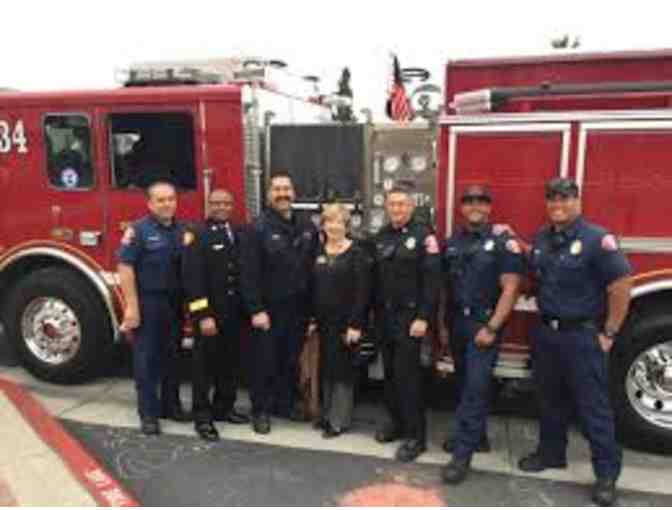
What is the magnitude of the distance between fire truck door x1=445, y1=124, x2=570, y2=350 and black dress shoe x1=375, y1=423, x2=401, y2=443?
992 mm

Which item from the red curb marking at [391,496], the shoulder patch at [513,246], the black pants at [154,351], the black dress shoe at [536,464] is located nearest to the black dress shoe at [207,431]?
the black pants at [154,351]

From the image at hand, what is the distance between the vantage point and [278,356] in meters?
5.65

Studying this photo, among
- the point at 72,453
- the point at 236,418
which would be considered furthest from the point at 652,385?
the point at 72,453

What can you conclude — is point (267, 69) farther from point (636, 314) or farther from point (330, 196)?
point (636, 314)

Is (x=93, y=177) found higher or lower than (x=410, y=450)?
→ higher

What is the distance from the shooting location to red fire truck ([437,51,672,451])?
5.01 meters

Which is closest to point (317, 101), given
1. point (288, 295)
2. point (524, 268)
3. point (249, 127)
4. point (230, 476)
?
point (249, 127)

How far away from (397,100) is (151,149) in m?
2.31

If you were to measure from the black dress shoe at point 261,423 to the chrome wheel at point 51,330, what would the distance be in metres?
1.81

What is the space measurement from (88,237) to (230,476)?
2.51 metres

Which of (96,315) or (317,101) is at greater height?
(317,101)

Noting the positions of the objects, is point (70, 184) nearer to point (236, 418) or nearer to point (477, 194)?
point (236, 418)

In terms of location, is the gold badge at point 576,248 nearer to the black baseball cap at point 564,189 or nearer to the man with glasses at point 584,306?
the man with glasses at point 584,306

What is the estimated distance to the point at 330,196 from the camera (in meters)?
6.10
